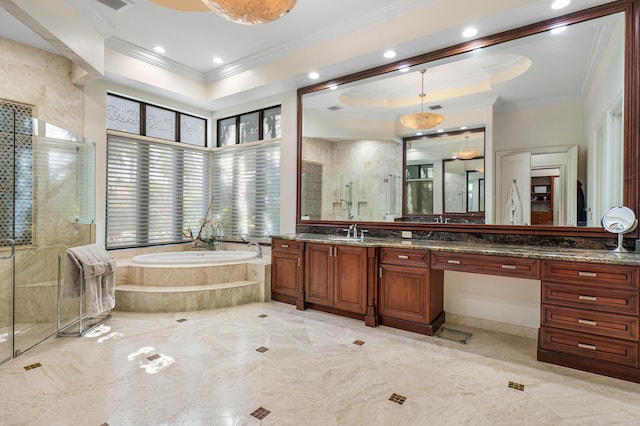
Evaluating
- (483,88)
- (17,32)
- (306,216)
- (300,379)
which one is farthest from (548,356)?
(17,32)

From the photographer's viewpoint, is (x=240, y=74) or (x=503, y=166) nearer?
(x=503, y=166)

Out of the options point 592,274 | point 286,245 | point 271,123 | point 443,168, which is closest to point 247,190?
point 271,123

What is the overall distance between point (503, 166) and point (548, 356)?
5.43 ft

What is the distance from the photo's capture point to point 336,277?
359cm

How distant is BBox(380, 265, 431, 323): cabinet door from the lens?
3.05 meters

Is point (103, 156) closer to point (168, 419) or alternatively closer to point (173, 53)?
point (173, 53)

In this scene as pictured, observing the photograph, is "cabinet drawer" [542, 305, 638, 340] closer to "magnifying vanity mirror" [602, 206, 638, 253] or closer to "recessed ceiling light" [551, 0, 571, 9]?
"magnifying vanity mirror" [602, 206, 638, 253]

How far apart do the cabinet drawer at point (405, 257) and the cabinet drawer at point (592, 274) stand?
0.93m

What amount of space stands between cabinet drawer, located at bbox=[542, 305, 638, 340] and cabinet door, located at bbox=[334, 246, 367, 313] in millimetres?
1553

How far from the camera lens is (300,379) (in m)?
2.27

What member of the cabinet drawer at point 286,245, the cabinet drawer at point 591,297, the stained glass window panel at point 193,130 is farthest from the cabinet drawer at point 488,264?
the stained glass window panel at point 193,130

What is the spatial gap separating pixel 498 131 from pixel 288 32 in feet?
8.33

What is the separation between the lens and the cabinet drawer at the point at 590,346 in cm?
221

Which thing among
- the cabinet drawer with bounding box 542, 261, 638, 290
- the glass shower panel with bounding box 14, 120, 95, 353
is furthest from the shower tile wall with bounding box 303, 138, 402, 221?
the glass shower panel with bounding box 14, 120, 95, 353
